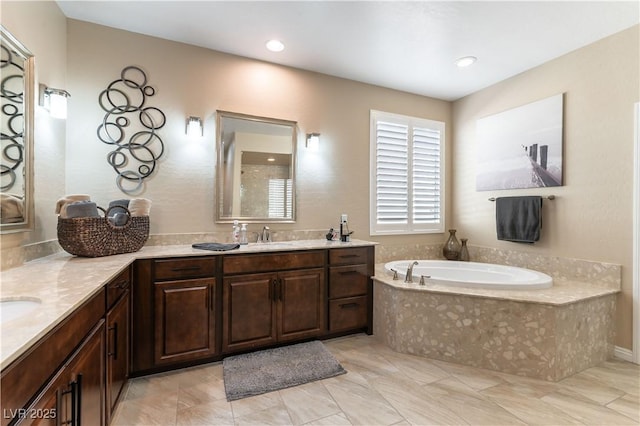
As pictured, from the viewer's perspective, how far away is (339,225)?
3.39m

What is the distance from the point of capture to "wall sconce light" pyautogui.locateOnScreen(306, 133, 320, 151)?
3.18 metres

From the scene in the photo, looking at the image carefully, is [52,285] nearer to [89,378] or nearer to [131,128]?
[89,378]

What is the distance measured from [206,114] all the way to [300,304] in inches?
77.1

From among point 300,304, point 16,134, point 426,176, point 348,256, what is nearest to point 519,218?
point 426,176

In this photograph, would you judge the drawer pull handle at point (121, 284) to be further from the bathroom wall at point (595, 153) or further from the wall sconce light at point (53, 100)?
the bathroom wall at point (595, 153)

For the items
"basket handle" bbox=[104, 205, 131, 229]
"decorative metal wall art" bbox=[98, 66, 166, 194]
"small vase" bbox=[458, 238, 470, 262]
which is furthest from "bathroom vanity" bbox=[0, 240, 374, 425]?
"small vase" bbox=[458, 238, 470, 262]

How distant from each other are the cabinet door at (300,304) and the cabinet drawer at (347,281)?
0.37ft

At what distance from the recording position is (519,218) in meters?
3.14

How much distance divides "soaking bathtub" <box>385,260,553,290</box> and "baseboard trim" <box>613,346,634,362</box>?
73cm

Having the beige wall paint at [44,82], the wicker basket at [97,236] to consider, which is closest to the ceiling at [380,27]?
the beige wall paint at [44,82]

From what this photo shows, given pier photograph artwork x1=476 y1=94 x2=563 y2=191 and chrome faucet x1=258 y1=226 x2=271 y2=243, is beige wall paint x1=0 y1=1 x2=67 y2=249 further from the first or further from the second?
pier photograph artwork x1=476 y1=94 x2=563 y2=191

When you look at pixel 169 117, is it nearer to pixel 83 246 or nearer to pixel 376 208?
pixel 83 246

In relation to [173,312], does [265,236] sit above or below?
above

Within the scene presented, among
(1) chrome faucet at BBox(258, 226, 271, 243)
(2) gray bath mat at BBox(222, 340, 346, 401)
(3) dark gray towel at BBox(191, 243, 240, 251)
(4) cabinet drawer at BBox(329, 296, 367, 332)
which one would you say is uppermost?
(1) chrome faucet at BBox(258, 226, 271, 243)
